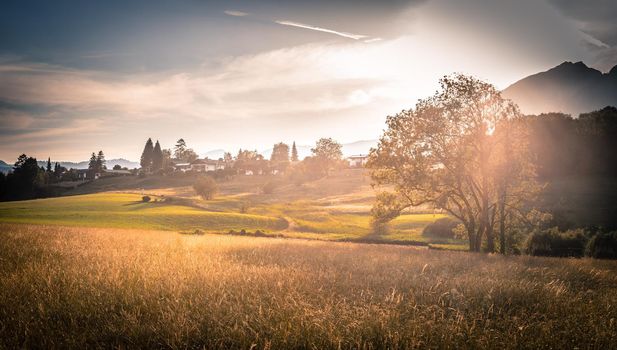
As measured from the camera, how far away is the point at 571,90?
178 meters

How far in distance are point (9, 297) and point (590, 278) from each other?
14.8 meters

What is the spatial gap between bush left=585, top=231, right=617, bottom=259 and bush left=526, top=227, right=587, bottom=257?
1.22 meters

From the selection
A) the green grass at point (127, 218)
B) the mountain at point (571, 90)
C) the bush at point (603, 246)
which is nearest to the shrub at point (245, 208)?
the green grass at point (127, 218)

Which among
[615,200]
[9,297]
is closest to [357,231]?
[615,200]

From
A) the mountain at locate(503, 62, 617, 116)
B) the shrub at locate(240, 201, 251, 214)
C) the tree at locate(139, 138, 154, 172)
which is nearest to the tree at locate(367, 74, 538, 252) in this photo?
the shrub at locate(240, 201, 251, 214)

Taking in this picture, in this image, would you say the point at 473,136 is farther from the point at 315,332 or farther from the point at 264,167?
the point at 264,167

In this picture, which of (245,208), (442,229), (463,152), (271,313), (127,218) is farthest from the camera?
(245,208)

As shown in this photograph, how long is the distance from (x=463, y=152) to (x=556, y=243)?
1550 cm

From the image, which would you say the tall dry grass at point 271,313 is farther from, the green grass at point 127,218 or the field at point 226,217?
the green grass at point 127,218

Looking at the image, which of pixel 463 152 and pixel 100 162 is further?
pixel 100 162

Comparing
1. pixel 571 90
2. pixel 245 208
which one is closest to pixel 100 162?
pixel 245 208

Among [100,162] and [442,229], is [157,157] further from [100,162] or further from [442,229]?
[442,229]

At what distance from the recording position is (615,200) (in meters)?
43.7

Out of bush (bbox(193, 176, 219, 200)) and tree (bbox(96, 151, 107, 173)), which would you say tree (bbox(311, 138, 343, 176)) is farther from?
tree (bbox(96, 151, 107, 173))
